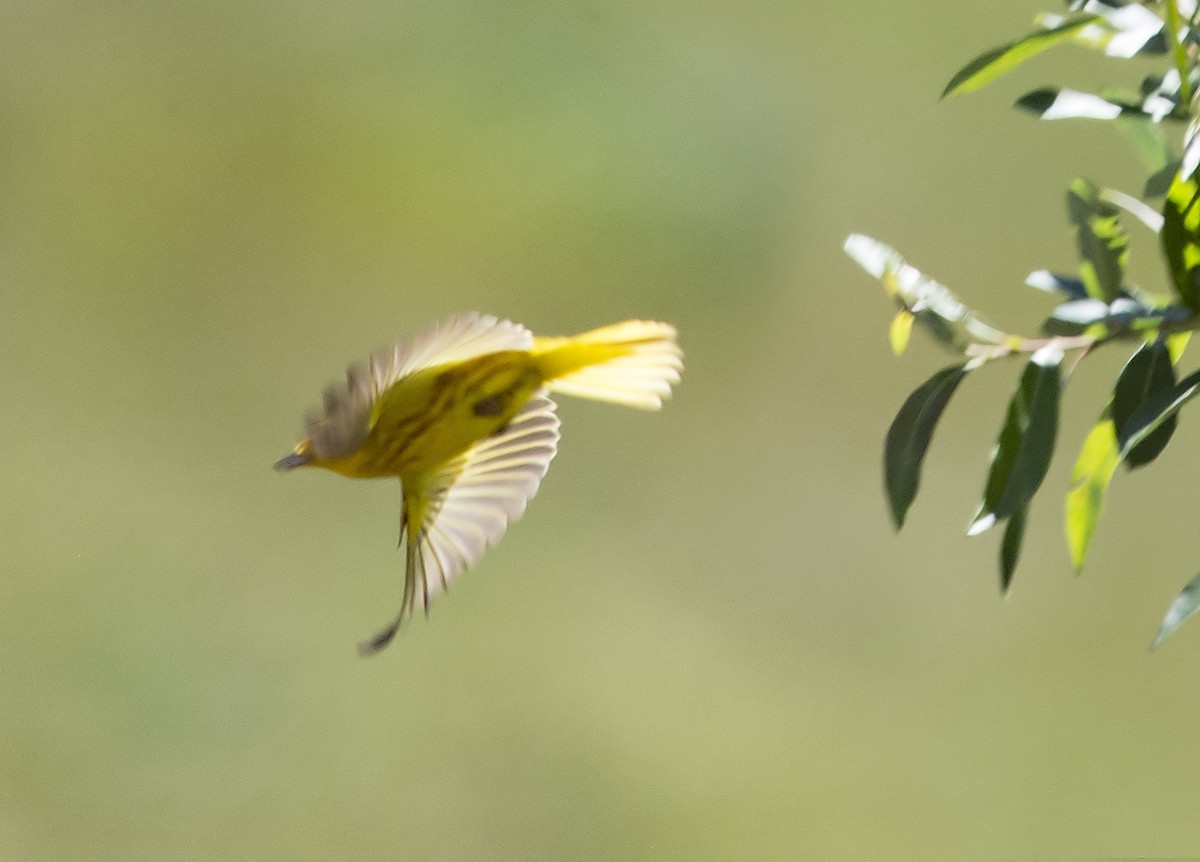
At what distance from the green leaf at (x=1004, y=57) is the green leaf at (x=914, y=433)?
0.40ft

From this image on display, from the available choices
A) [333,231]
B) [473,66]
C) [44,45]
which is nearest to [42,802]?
[333,231]

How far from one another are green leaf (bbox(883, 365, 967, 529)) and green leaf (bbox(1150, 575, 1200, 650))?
4.8 inches

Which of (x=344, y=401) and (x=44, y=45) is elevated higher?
(x=44, y=45)

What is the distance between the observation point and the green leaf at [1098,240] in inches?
23.2

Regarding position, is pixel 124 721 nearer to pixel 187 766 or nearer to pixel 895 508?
pixel 187 766

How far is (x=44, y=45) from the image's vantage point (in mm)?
1834

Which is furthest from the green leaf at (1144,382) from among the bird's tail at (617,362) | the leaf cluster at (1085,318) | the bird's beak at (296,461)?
the bird's beak at (296,461)

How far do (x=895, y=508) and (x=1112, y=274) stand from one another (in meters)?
0.15

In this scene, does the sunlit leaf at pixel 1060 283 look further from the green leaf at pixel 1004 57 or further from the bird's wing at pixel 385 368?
the bird's wing at pixel 385 368

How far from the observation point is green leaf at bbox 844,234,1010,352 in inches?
21.8

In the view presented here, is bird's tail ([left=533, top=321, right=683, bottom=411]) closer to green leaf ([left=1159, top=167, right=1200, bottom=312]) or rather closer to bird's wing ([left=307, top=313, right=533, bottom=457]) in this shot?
bird's wing ([left=307, top=313, right=533, bottom=457])

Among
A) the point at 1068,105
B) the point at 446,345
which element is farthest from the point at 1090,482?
the point at 446,345

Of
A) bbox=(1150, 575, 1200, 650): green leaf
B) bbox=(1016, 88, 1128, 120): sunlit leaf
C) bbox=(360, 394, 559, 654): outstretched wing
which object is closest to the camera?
bbox=(1150, 575, 1200, 650): green leaf

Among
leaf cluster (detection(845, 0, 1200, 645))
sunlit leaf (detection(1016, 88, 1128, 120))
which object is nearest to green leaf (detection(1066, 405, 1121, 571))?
leaf cluster (detection(845, 0, 1200, 645))
